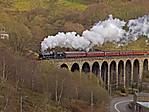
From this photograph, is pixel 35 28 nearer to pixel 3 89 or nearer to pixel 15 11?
pixel 15 11

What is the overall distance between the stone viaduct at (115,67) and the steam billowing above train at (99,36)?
301cm

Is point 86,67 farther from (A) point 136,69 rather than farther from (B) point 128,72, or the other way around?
(A) point 136,69

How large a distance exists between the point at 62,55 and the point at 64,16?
65149 millimetres

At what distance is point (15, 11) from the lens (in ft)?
434

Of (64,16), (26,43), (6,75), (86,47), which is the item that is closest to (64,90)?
(6,75)

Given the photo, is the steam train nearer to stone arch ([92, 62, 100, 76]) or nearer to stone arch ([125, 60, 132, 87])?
stone arch ([92, 62, 100, 76])

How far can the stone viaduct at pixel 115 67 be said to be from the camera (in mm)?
65500

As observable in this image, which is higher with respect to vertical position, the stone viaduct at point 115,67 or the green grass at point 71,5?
the green grass at point 71,5

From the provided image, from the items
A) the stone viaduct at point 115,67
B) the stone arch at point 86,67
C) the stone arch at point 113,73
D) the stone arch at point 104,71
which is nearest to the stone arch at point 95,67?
the stone viaduct at point 115,67

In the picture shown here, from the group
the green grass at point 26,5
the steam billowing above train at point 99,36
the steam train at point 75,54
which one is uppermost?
the green grass at point 26,5

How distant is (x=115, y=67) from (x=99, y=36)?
5.33 metres

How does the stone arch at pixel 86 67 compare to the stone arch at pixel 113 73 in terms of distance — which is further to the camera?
the stone arch at pixel 113 73

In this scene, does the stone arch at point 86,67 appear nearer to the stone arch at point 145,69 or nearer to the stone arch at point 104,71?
the stone arch at point 104,71

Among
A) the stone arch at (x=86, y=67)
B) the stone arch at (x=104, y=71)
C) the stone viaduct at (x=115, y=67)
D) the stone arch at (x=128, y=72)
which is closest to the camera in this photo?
the stone viaduct at (x=115, y=67)
